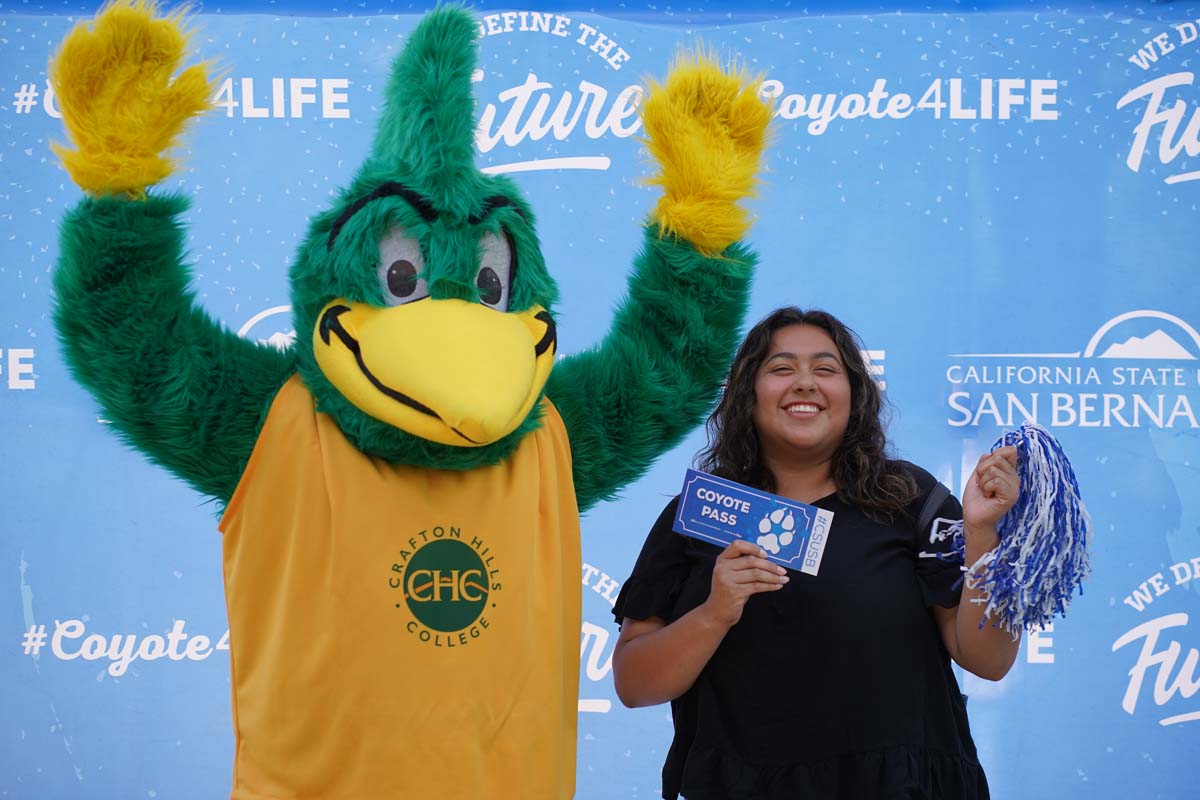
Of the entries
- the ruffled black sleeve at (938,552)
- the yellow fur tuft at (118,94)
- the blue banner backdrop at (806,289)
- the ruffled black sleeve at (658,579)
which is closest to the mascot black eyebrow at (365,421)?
the yellow fur tuft at (118,94)

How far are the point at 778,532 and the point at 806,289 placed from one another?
52.9 inches

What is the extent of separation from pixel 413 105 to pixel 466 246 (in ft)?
0.68

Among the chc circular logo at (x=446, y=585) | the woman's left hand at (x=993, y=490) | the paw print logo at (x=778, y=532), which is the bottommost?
the chc circular logo at (x=446, y=585)

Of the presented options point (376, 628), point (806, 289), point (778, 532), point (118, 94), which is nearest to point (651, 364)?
point (778, 532)

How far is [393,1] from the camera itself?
2.77 meters

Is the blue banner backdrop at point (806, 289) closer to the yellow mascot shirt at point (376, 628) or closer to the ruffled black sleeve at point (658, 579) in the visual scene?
the ruffled black sleeve at point (658, 579)

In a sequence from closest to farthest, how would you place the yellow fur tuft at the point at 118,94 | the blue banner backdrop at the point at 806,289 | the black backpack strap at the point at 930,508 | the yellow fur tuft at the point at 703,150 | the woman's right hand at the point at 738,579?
the yellow fur tuft at the point at 118,94, the woman's right hand at the point at 738,579, the black backpack strap at the point at 930,508, the yellow fur tuft at the point at 703,150, the blue banner backdrop at the point at 806,289

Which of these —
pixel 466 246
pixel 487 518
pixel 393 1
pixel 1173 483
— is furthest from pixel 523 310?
pixel 1173 483

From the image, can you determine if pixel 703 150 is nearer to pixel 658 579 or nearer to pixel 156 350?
pixel 658 579

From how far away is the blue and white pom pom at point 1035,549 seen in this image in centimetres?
149

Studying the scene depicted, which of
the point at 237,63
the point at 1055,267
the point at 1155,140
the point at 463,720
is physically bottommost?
the point at 463,720

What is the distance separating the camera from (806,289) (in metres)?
2.82

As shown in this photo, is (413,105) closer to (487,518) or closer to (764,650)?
(487,518)

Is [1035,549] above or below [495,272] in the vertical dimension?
below
